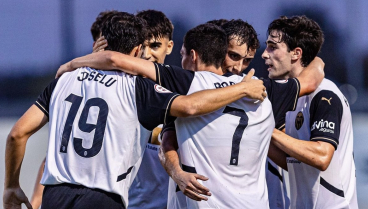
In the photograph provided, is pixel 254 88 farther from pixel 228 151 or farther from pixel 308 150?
pixel 308 150

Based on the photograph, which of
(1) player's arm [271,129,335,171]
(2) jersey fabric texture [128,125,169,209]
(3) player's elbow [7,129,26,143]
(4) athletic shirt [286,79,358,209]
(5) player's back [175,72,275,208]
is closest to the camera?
(5) player's back [175,72,275,208]

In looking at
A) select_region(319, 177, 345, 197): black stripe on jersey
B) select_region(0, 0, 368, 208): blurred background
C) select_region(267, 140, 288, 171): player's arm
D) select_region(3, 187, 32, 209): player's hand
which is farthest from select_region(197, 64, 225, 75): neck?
select_region(0, 0, 368, 208): blurred background

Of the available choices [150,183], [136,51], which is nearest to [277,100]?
[136,51]

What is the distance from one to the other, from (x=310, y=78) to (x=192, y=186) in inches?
43.2

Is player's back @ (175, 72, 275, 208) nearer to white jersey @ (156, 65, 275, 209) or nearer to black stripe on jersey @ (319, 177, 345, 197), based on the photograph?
white jersey @ (156, 65, 275, 209)

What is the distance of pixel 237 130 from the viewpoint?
3.05m

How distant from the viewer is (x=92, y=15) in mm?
5828

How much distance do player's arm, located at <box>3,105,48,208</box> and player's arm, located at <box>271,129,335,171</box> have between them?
4.54 feet

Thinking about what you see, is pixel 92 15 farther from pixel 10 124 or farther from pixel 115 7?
pixel 10 124

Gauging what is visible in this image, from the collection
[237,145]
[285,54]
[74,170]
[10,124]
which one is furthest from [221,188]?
[10,124]

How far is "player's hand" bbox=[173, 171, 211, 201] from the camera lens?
9.48ft

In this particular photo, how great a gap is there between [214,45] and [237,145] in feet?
2.03

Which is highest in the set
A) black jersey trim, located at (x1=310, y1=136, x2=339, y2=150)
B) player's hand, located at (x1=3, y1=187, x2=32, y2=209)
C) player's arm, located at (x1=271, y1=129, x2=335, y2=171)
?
black jersey trim, located at (x1=310, y1=136, x2=339, y2=150)

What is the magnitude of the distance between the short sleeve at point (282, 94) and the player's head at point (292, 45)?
0.57 meters
